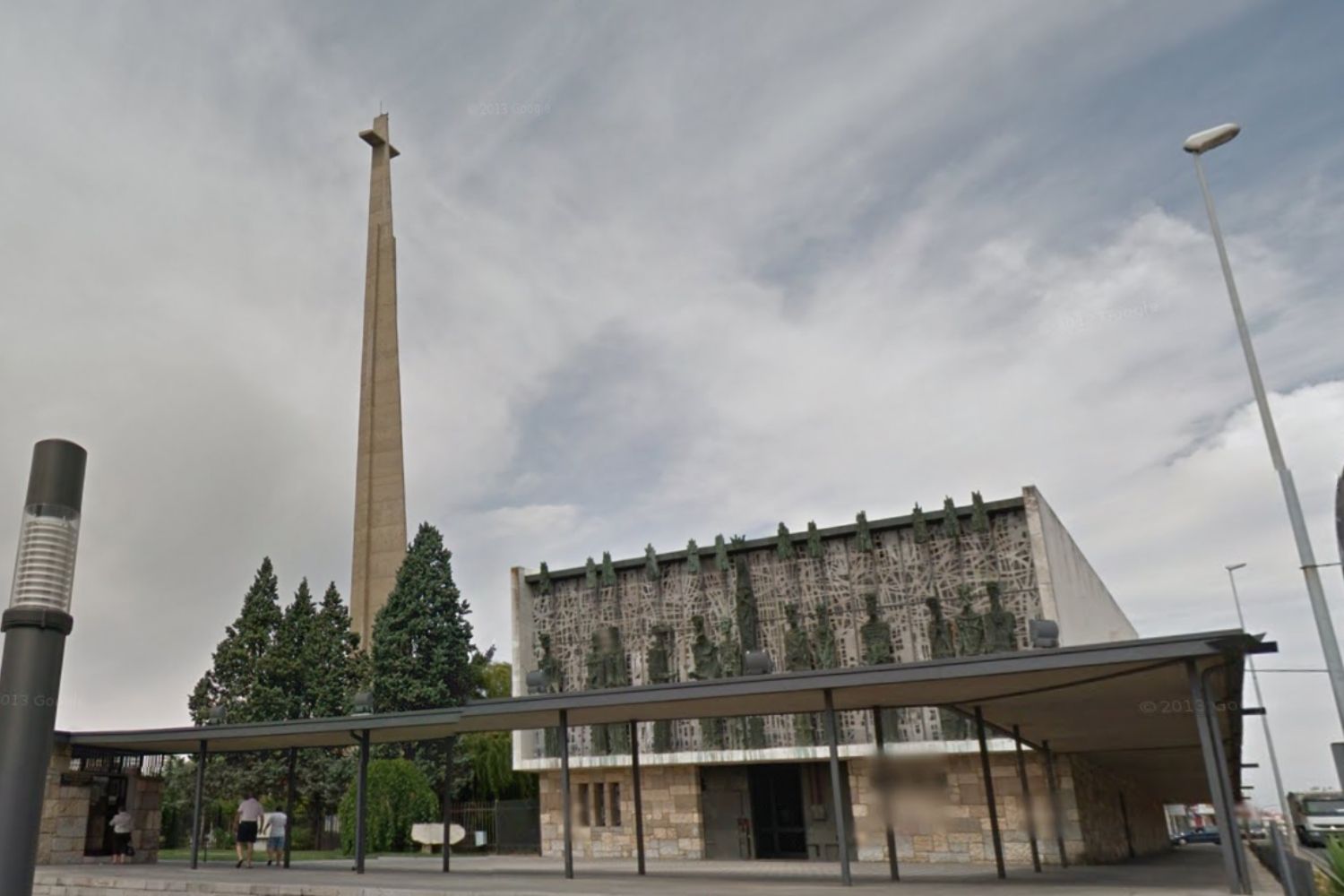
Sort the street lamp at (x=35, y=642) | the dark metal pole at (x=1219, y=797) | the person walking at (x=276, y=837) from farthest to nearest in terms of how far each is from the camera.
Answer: the person walking at (x=276, y=837)
the dark metal pole at (x=1219, y=797)
the street lamp at (x=35, y=642)

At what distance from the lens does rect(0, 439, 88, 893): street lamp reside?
18.4 feet

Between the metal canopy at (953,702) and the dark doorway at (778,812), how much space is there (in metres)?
8.48

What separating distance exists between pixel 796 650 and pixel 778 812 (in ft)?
16.2

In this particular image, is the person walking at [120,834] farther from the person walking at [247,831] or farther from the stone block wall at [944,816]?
the stone block wall at [944,816]

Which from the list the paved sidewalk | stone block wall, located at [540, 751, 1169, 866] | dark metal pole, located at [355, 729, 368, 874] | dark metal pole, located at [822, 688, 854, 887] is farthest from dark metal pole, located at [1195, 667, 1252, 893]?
dark metal pole, located at [355, 729, 368, 874]

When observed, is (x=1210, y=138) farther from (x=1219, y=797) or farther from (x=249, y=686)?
(x=249, y=686)

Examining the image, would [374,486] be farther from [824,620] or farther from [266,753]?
[824,620]

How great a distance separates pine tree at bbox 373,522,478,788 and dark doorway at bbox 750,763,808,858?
44.2 feet

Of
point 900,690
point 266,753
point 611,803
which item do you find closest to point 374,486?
point 266,753

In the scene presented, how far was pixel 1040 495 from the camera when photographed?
25141mm

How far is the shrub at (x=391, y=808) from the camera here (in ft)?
102

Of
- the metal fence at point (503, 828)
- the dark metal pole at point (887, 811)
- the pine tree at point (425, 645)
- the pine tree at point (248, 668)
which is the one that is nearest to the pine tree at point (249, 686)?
the pine tree at point (248, 668)

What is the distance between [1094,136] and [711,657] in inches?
728

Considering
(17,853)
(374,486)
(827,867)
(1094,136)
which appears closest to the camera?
(17,853)
